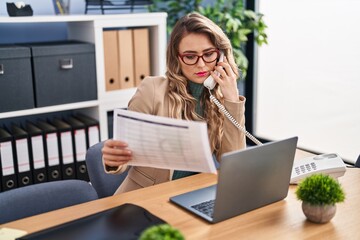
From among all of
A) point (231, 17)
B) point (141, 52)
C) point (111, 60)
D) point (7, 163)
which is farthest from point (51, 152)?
point (231, 17)

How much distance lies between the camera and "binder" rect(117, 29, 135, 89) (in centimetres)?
286

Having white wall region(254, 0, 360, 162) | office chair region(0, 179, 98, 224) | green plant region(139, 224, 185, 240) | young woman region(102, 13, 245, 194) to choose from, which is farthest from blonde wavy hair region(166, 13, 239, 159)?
Result: white wall region(254, 0, 360, 162)

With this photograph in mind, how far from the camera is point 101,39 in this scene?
2.76 m

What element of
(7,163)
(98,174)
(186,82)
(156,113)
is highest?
(186,82)

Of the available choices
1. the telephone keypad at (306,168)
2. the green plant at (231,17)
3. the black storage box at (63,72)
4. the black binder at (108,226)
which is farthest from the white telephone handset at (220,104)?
the green plant at (231,17)

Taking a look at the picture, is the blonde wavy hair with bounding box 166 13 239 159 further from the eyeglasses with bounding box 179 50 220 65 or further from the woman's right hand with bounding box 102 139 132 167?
the woman's right hand with bounding box 102 139 132 167

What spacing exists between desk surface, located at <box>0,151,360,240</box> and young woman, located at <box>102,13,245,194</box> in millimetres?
231

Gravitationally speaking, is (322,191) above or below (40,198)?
above

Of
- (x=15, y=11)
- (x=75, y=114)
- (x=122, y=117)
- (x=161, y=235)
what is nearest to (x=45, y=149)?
(x=75, y=114)

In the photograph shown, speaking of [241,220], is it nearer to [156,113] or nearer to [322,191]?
[322,191]

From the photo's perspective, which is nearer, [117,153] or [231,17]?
[117,153]

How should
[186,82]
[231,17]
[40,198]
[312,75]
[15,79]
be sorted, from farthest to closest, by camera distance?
[312,75], [231,17], [15,79], [186,82], [40,198]

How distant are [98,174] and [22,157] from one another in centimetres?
105

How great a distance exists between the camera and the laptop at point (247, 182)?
115cm
